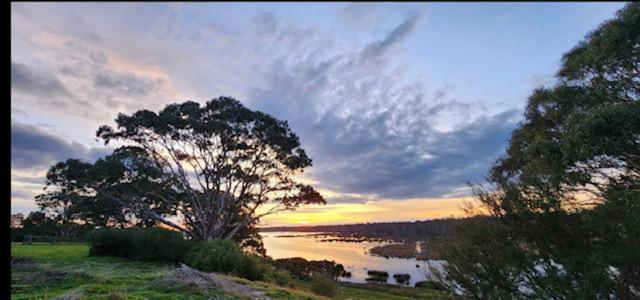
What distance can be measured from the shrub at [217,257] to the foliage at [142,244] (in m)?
3.03

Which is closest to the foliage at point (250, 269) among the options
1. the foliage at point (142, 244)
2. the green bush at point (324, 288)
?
the green bush at point (324, 288)

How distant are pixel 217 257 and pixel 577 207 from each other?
49.4 ft

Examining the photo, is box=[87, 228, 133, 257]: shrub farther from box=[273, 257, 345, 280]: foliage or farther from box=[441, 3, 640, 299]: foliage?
box=[441, 3, 640, 299]: foliage

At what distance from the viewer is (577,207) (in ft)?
33.9

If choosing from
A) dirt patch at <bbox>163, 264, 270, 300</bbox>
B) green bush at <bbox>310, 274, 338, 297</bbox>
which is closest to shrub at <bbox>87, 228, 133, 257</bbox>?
green bush at <bbox>310, 274, 338, 297</bbox>

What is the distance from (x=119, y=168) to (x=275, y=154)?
9745 millimetres

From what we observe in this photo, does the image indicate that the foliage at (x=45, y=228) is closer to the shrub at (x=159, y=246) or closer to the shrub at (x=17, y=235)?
the shrub at (x=17, y=235)

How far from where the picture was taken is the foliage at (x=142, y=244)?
24406mm

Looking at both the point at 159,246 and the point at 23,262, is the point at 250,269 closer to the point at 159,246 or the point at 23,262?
the point at 159,246

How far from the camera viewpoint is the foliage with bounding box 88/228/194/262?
80.1ft

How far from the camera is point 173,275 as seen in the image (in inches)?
544

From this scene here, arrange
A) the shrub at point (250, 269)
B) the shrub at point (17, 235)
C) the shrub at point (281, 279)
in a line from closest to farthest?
the shrub at point (250, 269) → the shrub at point (281, 279) → the shrub at point (17, 235)

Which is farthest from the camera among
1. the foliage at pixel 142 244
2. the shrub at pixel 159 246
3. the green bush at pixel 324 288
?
the foliage at pixel 142 244

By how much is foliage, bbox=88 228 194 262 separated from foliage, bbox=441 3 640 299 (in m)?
16.8
